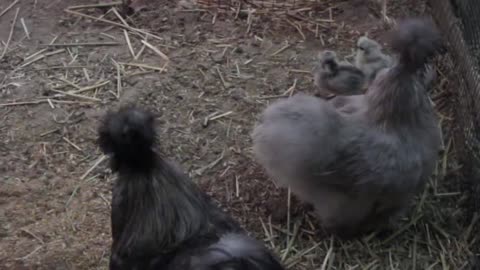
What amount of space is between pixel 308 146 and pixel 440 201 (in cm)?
100

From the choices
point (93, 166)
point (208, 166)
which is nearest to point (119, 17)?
point (93, 166)

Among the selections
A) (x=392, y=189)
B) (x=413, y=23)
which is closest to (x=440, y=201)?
(x=392, y=189)

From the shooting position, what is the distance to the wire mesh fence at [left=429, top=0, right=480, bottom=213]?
4.48 metres

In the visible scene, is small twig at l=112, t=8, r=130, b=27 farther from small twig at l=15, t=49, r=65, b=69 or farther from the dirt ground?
small twig at l=15, t=49, r=65, b=69

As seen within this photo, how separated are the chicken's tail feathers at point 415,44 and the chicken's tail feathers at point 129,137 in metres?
1.36

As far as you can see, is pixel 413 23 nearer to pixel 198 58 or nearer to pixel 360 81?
pixel 360 81

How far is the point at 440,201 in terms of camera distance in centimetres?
447

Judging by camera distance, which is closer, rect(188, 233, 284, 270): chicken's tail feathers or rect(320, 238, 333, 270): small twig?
rect(188, 233, 284, 270): chicken's tail feathers

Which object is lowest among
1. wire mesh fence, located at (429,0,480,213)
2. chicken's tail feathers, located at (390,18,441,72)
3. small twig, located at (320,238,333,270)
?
A: small twig, located at (320,238,333,270)

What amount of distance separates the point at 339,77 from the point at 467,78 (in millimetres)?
777

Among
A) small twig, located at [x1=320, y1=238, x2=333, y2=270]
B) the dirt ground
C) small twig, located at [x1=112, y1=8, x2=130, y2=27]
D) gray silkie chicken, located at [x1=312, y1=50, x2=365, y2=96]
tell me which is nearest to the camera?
small twig, located at [x1=320, y1=238, x2=333, y2=270]

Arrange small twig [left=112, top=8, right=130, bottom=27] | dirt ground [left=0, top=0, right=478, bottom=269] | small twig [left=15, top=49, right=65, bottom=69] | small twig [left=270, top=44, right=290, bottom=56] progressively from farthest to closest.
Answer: small twig [left=112, top=8, right=130, bottom=27], small twig [left=270, top=44, right=290, bottom=56], small twig [left=15, top=49, right=65, bottom=69], dirt ground [left=0, top=0, right=478, bottom=269]

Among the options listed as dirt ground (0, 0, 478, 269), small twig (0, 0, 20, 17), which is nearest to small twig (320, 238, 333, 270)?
dirt ground (0, 0, 478, 269)

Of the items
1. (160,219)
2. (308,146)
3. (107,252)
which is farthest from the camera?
(107,252)
